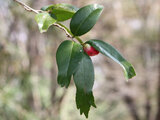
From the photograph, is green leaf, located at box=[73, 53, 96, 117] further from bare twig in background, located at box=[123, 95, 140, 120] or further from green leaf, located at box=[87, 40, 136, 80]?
bare twig in background, located at box=[123, 95, 140, 120]

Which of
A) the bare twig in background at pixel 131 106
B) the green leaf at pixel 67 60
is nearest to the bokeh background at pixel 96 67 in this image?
the bare twig in background at pixel 131 106

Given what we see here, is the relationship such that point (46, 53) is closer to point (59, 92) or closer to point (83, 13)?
point (59, 92)

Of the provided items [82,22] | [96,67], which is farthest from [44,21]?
[96,67]

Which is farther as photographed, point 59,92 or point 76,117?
point 76,117

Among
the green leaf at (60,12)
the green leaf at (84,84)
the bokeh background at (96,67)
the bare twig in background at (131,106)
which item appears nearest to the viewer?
the green leaf at (84,84)

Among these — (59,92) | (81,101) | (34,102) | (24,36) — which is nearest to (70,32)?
(81,101)

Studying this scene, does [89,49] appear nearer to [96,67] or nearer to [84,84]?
[84,84]

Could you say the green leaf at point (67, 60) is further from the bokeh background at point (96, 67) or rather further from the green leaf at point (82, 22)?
the bokeh background at point (96, 67)
